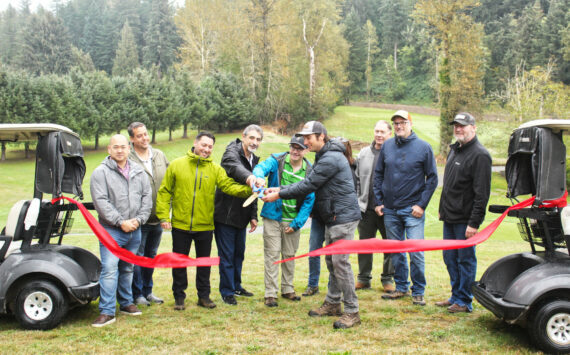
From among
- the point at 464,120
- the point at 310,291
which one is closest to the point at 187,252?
the point at 310,291

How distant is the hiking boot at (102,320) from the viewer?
16.9 ft

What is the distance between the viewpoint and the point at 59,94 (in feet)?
112

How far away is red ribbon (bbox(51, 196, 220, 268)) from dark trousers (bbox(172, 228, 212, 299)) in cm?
22

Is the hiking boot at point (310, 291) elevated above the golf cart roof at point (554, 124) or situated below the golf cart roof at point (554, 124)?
below

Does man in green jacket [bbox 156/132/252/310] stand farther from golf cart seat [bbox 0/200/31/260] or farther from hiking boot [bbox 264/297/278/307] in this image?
golf cart seat [bbox 0/200/31/260]

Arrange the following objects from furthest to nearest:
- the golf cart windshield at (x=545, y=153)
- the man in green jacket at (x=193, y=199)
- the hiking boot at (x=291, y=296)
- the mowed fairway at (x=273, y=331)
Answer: the hiking boot at (x=291, y=296), the man in green jacket at (x=193, y=199), the golf cart windshield at (x=545, y=153), the mowed fairway at (x=273, y=331)

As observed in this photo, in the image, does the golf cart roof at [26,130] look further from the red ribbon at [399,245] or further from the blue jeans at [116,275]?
the red ribbon at [399,245]

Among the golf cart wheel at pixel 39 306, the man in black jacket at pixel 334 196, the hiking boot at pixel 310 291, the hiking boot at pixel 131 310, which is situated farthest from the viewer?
the hiking boot at pixel 310 291

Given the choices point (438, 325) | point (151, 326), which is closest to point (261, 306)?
point (151, 326)

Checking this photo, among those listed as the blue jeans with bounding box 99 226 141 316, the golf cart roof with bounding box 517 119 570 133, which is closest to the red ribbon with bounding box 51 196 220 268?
the blue jeans with bounding box 99 226 141 316

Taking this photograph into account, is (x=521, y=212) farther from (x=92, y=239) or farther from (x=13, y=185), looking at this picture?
(x=13, y=185)

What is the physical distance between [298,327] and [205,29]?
157ft

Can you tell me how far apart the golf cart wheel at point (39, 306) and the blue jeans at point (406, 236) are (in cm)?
402

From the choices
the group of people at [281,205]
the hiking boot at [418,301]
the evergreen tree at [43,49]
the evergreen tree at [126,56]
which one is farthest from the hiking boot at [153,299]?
the evergreen tree at [126,56]
